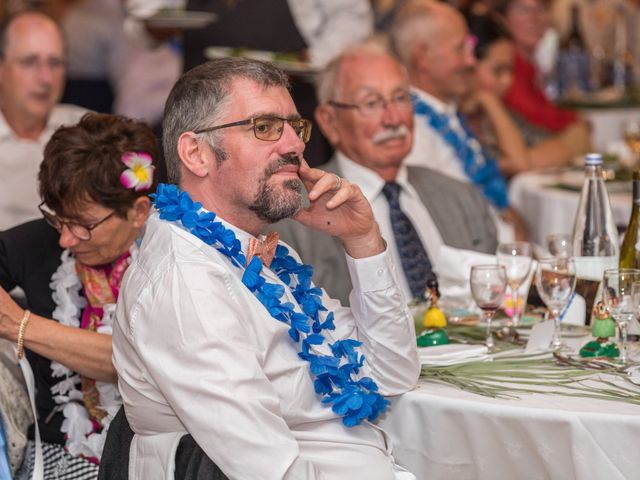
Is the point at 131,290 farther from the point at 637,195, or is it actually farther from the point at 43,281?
the point at 637,195

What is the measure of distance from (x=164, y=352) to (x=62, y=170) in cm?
74

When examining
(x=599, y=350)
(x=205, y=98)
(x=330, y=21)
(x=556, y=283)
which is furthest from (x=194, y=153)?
(x=330, y=21)

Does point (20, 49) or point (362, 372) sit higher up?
point (20, 49)

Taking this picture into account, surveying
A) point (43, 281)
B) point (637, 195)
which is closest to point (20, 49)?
point (43, 281)

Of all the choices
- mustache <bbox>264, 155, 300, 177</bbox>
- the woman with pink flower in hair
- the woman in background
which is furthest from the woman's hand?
the woman in background

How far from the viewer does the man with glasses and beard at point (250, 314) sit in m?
1.88

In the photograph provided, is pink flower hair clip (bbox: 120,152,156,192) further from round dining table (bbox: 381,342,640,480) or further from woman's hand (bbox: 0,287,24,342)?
round dining table (bbox: 381,342,640,480)

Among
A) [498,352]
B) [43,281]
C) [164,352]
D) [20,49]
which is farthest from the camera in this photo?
[20,49]

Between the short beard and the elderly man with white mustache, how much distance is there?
114cm

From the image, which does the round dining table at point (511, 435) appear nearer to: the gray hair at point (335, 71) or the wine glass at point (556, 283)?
the wine glass at point (556, 283)

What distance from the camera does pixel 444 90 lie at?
4.64 m

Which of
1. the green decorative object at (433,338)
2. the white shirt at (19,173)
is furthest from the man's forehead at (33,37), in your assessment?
the green decorative object at (433,338)

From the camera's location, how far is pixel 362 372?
2.27 meters

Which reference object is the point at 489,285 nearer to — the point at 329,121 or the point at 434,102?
the point at 329,121
